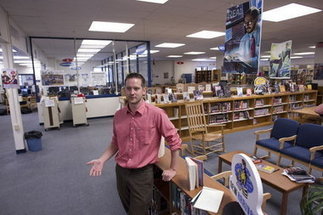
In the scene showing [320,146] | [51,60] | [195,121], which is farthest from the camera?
[51,60]

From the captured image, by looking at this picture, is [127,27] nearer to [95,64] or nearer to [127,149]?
[127,149]

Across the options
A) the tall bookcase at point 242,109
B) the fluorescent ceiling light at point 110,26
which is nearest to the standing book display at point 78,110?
the fluorescent ceiling light at point 110,26

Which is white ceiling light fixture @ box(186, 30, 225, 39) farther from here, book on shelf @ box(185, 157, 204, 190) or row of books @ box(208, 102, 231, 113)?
book on shelf @ box(185, 157, 204, 190)

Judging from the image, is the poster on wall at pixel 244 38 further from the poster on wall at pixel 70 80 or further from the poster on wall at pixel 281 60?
the poster on wall at pixel 70 80

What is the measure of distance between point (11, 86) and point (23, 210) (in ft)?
8.94

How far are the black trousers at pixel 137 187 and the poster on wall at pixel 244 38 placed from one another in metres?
1.96

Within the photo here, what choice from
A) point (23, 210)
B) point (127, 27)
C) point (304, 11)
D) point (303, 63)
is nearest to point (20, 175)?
point (23, 210)

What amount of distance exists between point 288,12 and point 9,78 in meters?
6.63

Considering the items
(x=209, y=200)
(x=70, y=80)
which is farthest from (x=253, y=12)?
(x=70, y=80)

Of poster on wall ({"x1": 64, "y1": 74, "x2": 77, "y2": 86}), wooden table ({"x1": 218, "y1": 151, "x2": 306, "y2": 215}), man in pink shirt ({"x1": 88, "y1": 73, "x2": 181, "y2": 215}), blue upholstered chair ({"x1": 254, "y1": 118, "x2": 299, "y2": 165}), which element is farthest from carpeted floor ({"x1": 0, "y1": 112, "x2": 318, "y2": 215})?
poster on wall ({"x1": 64, "y1": 74, "x2": 77, "y2": 86})

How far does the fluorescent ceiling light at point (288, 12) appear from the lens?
4461 mm

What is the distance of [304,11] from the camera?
15.6 ft

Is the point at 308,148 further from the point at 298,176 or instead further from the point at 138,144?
the point at 138,144

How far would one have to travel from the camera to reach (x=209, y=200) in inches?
56.6
